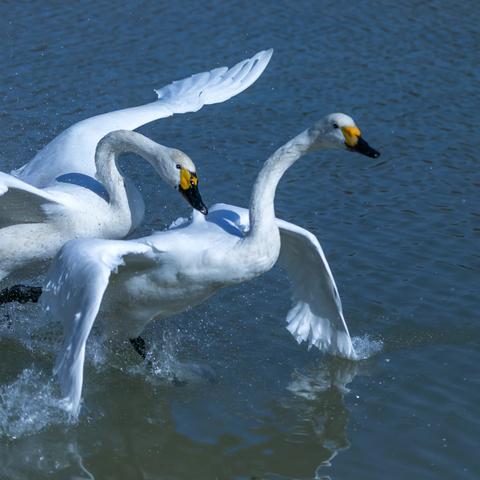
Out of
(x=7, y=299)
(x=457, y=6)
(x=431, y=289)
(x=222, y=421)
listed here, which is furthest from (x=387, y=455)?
(x=457, y=6)

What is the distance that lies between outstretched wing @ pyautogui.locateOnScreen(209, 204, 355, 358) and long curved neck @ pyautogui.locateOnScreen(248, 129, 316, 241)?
0.52 meters

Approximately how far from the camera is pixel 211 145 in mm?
11211

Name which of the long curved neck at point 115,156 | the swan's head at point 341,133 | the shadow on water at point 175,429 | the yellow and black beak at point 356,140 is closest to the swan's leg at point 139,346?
the shadow on water at point 175,429

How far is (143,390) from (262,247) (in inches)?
52.3

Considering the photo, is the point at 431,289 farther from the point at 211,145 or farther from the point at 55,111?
the point at 55,111

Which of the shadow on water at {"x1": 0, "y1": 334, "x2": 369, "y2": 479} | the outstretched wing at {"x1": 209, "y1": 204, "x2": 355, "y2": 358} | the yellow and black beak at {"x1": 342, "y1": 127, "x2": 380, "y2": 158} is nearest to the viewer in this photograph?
the shadow on water at {"x1": 0, "y1": 334, "x2": 369, "y2": 479}

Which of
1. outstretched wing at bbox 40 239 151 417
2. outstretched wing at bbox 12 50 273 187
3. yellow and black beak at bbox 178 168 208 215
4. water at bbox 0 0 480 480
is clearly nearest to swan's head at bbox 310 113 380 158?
yellow and black beak at bbox 178 168 208 215

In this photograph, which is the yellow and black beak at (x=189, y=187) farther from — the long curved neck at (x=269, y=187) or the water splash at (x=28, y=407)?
the water splash at (x=28, y=407)

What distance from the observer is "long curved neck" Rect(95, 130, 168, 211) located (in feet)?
26.6

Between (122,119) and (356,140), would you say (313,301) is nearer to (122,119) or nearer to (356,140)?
(356,140)

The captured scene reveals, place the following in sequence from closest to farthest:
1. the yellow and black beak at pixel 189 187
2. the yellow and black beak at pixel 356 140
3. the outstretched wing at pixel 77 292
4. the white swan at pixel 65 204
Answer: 1. the outstretched wing at pixel 77 292
2. the yellow and black beak at pixel 356 140
3. the yellow and black beak at pixel 189 187
4. the white swan at pixel 65 204

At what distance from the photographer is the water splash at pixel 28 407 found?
7.00 metres

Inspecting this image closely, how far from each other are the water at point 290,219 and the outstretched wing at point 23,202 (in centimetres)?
86

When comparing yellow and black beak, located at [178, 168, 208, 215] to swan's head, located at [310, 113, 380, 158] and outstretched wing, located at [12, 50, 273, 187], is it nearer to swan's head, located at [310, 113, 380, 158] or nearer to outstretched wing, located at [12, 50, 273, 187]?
swan's head, located at [310, 113, 380, 158]
